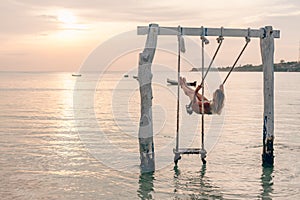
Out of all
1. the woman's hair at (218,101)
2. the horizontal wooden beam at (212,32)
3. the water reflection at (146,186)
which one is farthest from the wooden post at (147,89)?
the woman's hair at (218,101)

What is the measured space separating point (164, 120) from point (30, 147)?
1380 centimetres

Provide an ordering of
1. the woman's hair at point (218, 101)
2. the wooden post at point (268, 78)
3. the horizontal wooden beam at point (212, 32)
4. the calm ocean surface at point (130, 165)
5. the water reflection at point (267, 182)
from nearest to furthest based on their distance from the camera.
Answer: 1. the water reflection at point (267, 182)
2. the calm ocean surface at point (130, 165)
3. the horizontal wooden beam at point (212, 32)
4. the woman's hair at point (218, 101)
5. the wooden post at point (268, 78)

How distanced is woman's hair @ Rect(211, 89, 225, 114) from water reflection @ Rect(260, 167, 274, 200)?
2.40m

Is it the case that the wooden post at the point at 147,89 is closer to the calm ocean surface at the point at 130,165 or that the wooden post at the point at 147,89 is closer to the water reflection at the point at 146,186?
the water reflection at the point at 146,186

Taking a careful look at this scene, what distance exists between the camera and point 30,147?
19.9 meters

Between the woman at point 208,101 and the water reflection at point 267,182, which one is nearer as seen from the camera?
the water reflection at point 267,182

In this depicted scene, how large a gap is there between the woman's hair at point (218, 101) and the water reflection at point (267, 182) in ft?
7.88

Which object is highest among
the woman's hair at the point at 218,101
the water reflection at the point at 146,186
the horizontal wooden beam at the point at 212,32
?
the horizontal wooden beam at the point at 212,32

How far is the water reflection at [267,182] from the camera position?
1280cm

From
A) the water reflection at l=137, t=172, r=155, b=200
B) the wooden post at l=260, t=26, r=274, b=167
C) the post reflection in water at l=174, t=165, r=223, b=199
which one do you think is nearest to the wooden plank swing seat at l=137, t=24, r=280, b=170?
the wooden post at l=260, t=26, r=274, b=167

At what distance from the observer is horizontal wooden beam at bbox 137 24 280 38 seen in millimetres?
13297

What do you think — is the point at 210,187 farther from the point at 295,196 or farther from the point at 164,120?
the point at 164,120

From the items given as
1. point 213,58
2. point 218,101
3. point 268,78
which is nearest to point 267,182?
point 218,101

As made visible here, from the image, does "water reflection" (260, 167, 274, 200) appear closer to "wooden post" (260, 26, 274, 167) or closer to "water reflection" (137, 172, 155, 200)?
"wooden post" (260, 26, 274, 167)
